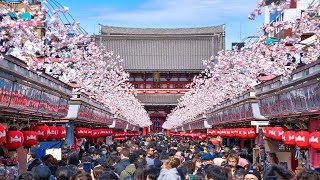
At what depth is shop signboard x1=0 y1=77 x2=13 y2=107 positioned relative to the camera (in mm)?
12398

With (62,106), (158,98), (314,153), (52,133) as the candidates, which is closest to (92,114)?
(62,106)

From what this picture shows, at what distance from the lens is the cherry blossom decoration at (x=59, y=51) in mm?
12791

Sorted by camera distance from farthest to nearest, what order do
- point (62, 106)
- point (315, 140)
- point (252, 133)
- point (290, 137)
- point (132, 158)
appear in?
point (252, 133) < point (62, 106) < point (290, 137) < point (132, 158) < point (315, 140)

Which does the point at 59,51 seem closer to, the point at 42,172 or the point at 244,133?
the point at 244,133

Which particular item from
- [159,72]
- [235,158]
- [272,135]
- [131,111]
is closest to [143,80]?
[159,72]

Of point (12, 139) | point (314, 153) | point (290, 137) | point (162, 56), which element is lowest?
point (314, 153)

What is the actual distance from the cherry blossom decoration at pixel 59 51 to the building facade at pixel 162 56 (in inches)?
1194

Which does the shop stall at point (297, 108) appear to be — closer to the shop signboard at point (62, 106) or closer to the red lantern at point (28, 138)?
the red lantern at point (28, 138)

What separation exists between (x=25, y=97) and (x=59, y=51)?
22.5ft

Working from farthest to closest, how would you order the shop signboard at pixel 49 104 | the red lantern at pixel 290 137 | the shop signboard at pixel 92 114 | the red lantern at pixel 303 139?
the shop signboard at pixel 92 114
the shop signboard at pixel 49 104
the red lantern at pixel 290 137
the red lantern at pixel 303 139

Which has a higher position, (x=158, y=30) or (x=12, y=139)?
(x=158, y=30)

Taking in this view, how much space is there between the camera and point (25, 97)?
14984mm

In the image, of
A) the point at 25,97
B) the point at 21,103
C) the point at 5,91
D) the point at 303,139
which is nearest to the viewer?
the point at 5,91

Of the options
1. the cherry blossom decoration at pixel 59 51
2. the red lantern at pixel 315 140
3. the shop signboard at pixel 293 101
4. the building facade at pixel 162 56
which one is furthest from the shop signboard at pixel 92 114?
the building facade at pixel 162 56
